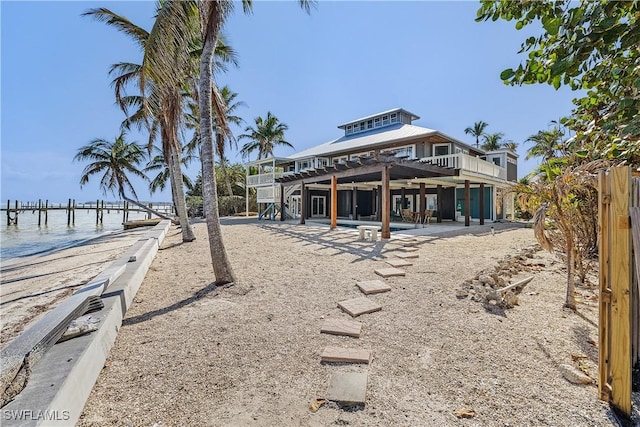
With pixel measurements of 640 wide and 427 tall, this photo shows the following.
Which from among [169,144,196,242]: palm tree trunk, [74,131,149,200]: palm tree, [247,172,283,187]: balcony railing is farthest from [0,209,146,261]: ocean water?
[247,172,283,187]: balcony railing

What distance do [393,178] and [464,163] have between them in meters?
3.80

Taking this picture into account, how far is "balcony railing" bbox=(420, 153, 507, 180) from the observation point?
13430 millimetres

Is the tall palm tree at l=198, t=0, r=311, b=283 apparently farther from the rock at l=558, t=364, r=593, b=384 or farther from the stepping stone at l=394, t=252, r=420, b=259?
the rock at l=558, t=364, r=593, b=384

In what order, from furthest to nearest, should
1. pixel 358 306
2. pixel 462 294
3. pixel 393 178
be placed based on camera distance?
pixel 393 178 < pixel 462 294 < pixel 358 306

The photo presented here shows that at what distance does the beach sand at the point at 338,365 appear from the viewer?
2.05 meters

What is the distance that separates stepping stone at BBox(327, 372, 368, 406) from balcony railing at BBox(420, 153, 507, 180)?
1293 centimetres

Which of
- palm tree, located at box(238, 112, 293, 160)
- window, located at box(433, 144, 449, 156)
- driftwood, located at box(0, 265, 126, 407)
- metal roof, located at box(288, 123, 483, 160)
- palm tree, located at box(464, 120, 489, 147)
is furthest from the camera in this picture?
palm tree, located at box(464, 120, 489, 147)

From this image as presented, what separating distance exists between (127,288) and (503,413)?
489cm

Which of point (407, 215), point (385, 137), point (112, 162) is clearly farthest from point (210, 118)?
point (112, 162)

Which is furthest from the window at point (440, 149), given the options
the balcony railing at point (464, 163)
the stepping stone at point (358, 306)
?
the stepping stone at point (358, 306)

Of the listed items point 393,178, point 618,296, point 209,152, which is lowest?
point 618,296

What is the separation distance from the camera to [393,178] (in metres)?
16.0

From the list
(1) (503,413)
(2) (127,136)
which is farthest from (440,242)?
(2) (127,136)

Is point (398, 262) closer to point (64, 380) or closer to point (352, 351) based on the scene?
point (352, 351)
